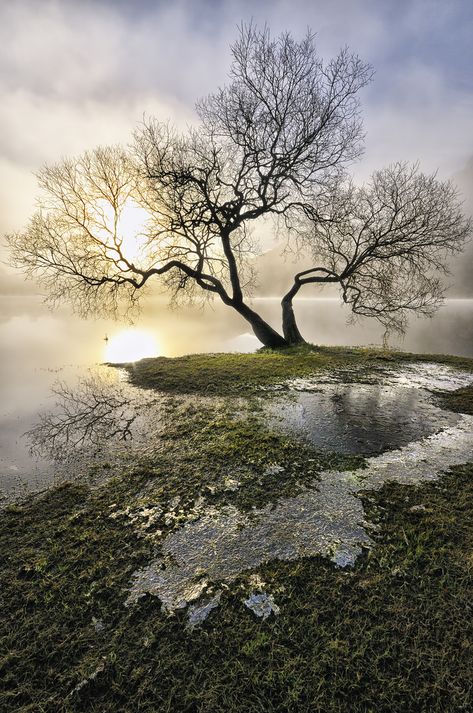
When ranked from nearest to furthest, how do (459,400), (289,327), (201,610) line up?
(201,610) → (459,400) → (289,327)

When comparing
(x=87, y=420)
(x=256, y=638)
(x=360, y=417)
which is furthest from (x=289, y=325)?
(x=256, y=638)

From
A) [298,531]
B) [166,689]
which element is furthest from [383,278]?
[166,689]

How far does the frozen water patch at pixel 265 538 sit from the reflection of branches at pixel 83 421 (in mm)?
3697

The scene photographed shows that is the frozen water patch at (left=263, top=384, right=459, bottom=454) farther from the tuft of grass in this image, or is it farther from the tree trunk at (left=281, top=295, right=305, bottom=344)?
the tree trunk at (left=281, top=295, right=305, bottom=344)

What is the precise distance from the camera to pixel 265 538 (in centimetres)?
401

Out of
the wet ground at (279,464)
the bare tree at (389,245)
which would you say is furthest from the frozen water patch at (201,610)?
the bare tree at (389,245)

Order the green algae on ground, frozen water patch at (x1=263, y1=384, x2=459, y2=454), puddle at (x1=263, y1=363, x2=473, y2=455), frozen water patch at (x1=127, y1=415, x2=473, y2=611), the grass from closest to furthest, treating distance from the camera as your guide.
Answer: the green algae on ground
frozen water patch at (x1=127, y1=415, x2=473, y2=611)
frozen water patch at (x1=263, y1=384, x2=459, y2=454)
puddle at (x1=263, y1=363, x2=473, y2=455)
the grass

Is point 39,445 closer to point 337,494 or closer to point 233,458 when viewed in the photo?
point 233,458

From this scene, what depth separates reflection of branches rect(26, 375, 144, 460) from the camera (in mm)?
7082

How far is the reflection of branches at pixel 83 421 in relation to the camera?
708cm

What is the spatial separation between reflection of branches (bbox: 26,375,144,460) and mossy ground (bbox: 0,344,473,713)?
2.35 metres

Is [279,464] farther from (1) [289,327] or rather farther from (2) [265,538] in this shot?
(1) [289,327]

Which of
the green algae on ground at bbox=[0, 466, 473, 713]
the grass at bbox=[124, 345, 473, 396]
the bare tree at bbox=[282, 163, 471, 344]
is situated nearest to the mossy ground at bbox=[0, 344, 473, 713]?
the green algae on ground at bbox=[0, 466, 473, 713]

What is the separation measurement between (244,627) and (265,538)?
3.67 ft
